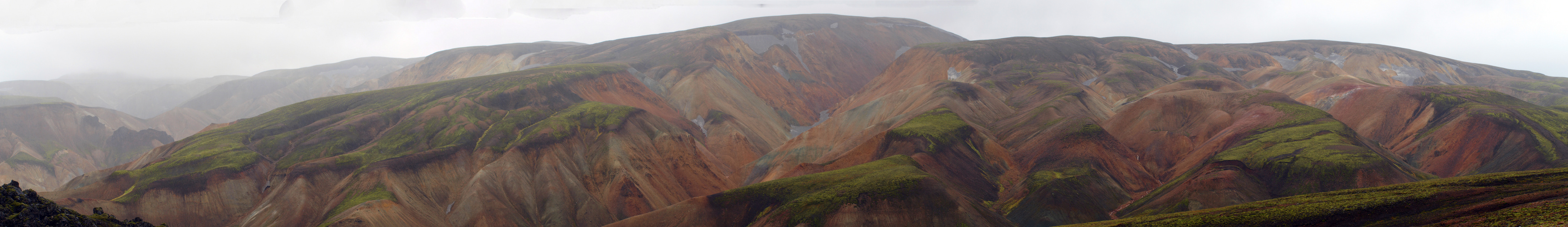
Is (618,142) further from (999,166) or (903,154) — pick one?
(999,166)

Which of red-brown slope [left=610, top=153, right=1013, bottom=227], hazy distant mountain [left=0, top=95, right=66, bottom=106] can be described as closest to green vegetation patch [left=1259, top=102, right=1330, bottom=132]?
red-brown slope [left=610, top=153, right=1013, bottom=227]

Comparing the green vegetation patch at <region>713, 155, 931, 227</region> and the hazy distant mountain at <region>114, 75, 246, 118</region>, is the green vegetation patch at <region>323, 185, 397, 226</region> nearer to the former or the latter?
the green vegetation patch at <region>713, 155, 931, 227</region>

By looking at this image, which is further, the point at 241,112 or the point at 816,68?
the point at 241,112

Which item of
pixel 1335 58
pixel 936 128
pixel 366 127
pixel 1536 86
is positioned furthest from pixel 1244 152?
pixel 1335 58

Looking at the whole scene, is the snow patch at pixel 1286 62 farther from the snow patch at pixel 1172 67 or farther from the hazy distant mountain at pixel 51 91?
the hazy distant mountain at pixel 51 91

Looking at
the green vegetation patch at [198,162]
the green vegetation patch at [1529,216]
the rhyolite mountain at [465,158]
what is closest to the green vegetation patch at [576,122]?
the rhyolite mountain at [465,158]

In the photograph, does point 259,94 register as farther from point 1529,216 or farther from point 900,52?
point 1529,216

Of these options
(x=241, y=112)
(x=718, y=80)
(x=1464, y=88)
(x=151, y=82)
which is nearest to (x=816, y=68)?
(x=718, y=80)
